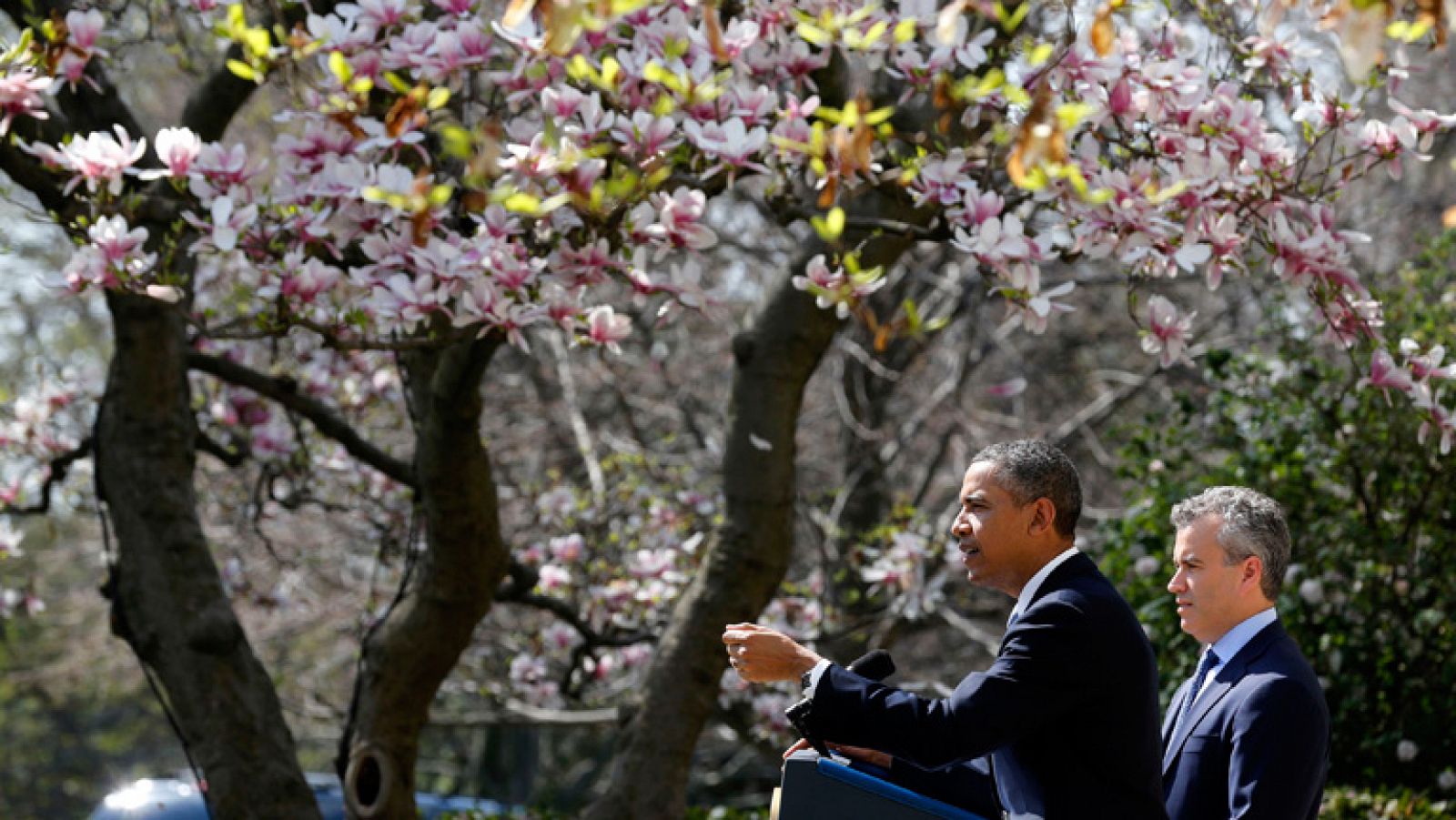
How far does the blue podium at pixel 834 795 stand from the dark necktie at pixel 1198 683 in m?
0.99

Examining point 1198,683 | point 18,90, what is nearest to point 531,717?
point 18,90

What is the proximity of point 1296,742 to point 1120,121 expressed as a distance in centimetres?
171

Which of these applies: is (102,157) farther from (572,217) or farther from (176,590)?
(176,590)

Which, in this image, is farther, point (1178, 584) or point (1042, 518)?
point (1178, 584)

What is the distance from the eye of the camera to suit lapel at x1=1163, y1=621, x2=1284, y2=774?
129 inches

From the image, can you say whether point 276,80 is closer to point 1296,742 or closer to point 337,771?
point 337,771

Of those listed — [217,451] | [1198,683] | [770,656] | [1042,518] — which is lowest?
[1198,683]

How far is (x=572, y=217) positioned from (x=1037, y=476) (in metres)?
1.49

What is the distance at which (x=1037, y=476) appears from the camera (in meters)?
2.94

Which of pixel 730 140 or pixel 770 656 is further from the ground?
pixel 730 140

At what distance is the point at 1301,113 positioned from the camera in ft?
13.9

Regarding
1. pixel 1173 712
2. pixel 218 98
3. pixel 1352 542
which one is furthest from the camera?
pixel 1352 542

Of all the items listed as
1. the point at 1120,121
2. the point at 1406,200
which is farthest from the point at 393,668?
the point at 1406,200

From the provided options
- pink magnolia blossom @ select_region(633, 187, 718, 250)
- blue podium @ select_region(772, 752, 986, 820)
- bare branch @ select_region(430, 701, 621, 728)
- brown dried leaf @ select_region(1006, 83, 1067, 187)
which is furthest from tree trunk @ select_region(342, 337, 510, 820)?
brown dried leaf @ select_region(1006, 83, 1067, 187)
